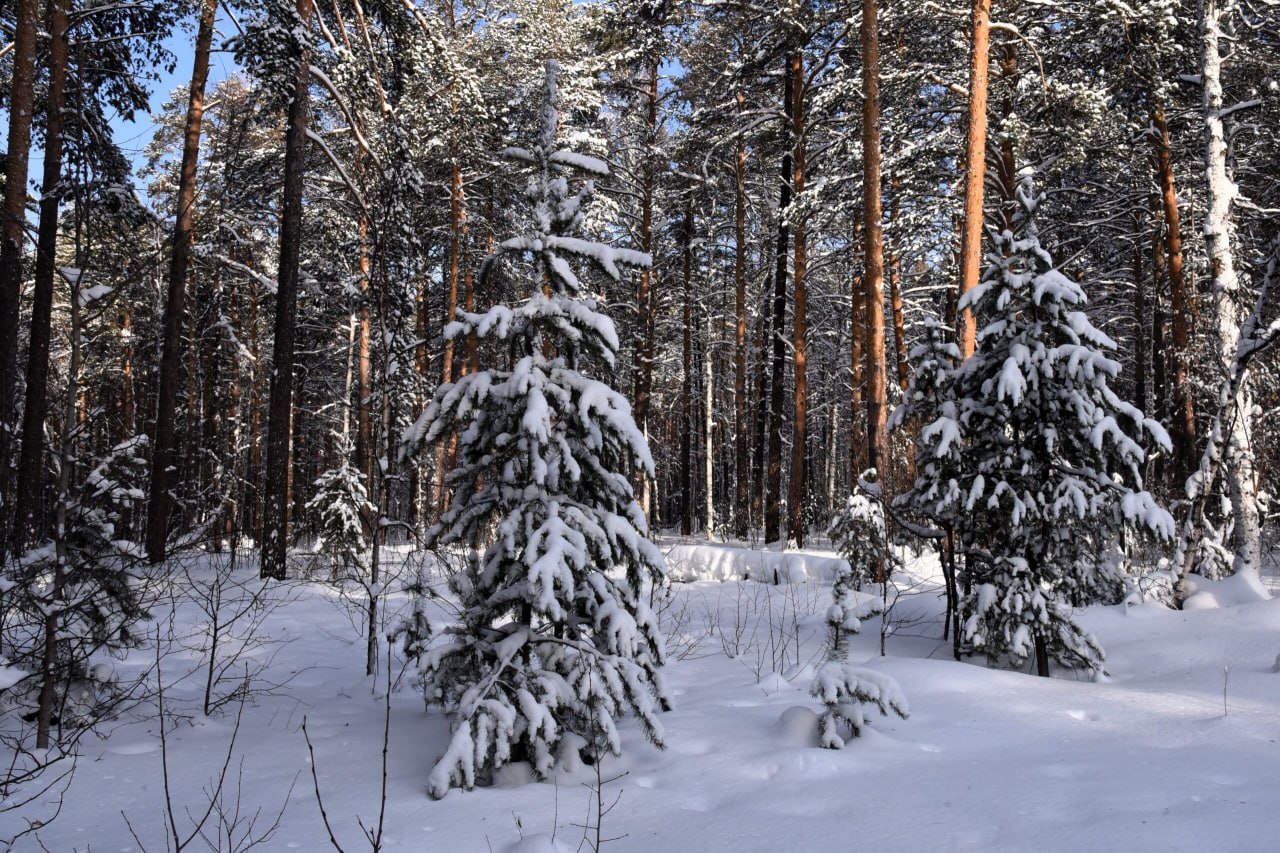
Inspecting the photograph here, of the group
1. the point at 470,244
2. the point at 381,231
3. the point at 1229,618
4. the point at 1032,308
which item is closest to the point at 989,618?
the point at 1229,618

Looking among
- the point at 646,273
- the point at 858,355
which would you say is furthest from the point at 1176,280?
the point at 646,273

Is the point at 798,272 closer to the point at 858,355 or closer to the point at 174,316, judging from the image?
the point at 858,355

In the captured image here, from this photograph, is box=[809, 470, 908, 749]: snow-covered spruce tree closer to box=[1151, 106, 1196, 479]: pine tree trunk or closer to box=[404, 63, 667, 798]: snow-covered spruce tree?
box=[404, 63, 667, 798]: snow-covered spruce tree

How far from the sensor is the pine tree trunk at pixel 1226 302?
7.49 m

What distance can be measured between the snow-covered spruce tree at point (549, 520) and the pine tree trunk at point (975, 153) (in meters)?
6.20

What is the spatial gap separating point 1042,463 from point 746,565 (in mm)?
7300

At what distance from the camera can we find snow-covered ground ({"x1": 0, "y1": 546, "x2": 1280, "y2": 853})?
9.89ft

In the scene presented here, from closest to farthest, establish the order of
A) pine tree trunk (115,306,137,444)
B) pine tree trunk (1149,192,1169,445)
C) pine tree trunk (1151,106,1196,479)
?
pine tree trunk (1151,106,1196,479), pine tree trunk (1149,192,1169,445), pine tree trunk (115,306,137,444)

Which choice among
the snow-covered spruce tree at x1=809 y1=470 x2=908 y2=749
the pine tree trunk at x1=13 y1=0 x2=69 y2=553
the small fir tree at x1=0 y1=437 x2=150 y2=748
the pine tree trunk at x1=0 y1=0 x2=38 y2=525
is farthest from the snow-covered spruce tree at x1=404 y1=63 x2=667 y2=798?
the pine tree trunk at x1=13 y1=0 x2=69 y2=553

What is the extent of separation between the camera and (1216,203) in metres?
8.30

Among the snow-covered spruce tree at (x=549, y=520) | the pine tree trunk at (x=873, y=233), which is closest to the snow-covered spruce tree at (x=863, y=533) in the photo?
the pine tree trunk at (x=873, y=233)

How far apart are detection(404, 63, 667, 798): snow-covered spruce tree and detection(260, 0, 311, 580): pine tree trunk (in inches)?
278

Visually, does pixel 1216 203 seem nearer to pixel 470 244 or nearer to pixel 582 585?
pixel 582 585

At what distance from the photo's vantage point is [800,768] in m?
3.81
